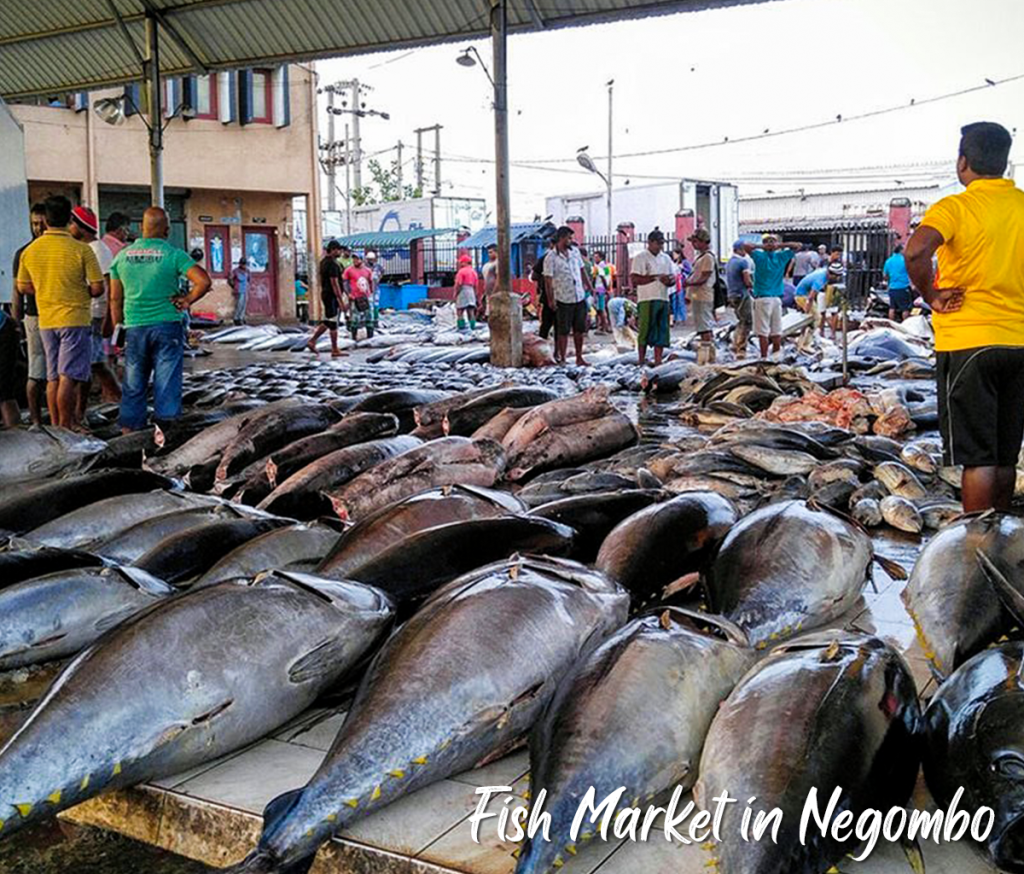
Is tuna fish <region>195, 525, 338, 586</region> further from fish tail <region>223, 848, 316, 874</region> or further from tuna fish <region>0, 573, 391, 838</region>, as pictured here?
fish tail <region>223, 848, 316, 874</region>

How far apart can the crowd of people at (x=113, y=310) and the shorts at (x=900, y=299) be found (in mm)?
17116

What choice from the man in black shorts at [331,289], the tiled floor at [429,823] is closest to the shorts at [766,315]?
the man in black shorts at [331,289]

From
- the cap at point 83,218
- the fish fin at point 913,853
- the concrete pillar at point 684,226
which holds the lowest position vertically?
the fish fin at point 913,853

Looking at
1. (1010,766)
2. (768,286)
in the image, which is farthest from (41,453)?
(768,286)

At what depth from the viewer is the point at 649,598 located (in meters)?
4.01

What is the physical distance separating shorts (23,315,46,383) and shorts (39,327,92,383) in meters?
0.77

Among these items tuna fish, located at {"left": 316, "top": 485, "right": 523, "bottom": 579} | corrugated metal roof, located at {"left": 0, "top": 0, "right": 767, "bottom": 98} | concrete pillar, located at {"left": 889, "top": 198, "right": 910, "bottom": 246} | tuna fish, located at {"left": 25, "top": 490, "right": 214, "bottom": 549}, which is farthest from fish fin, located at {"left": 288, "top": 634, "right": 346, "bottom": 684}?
concrete pillar, located at {"left": 889, "top": 198, "right": 910, "bottom": 246}

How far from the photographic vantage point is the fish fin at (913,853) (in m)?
2.47

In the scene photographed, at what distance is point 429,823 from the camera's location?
9.18ft

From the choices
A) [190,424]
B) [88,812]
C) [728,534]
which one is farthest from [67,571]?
[190,424]

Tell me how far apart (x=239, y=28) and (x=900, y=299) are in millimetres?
14027

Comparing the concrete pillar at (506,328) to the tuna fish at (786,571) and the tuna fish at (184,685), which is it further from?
the tuna fish at (184,685)

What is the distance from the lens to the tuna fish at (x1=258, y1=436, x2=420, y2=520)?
5969 millimetres

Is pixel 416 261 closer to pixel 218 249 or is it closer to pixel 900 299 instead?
pixel 218 249
